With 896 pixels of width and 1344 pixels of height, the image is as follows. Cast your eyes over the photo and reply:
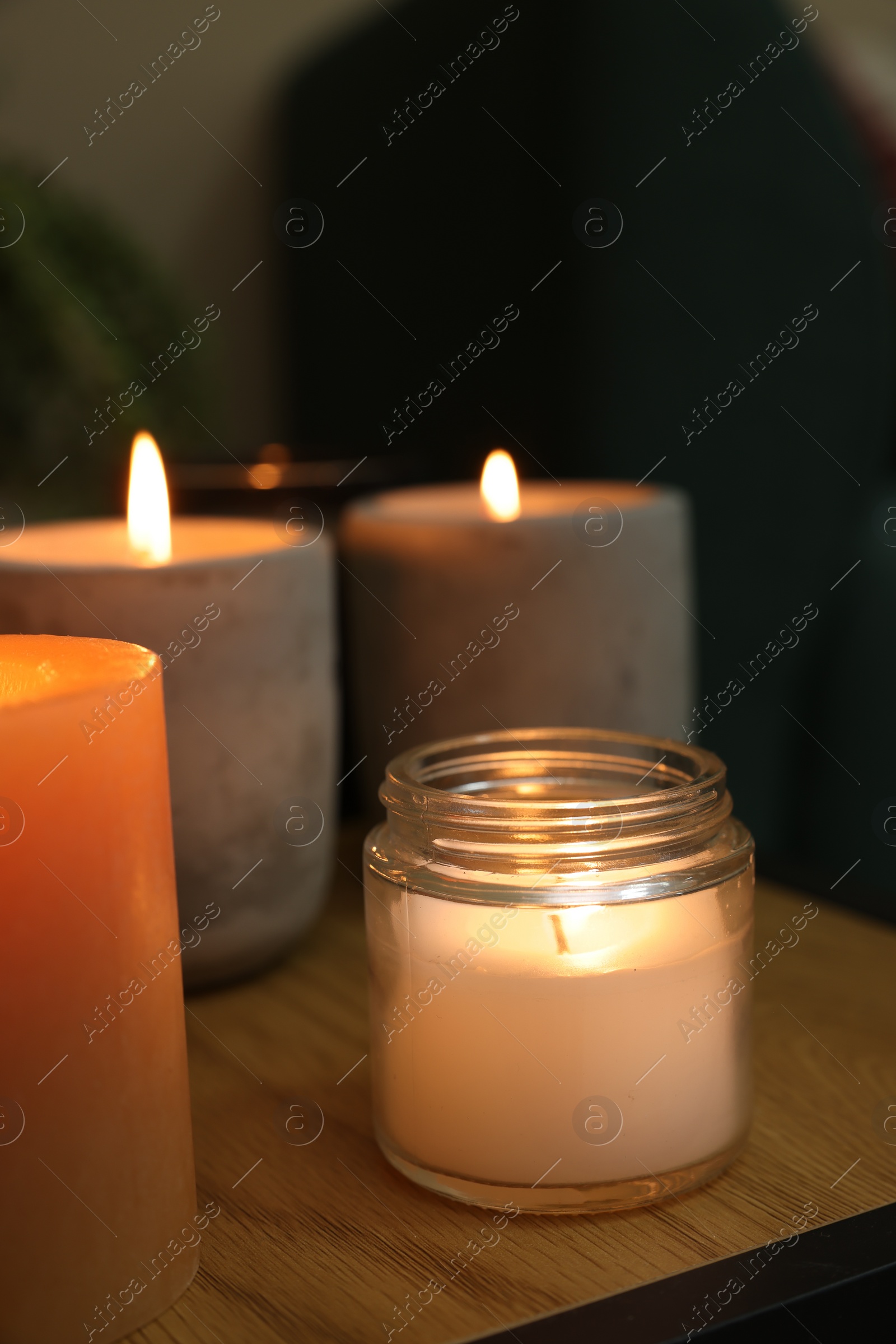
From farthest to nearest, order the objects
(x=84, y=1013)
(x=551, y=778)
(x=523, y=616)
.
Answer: (x=523, y=616), (x=551, y=778), (x=84, y=1013)

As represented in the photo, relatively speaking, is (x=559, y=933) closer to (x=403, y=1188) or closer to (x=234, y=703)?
(x=403, y=1188)

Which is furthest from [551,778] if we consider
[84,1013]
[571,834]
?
[84,1013]

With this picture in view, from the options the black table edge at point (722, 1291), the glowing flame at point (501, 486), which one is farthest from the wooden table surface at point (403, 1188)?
the glowing flame at point (501, 486)

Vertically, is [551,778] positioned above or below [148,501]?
below

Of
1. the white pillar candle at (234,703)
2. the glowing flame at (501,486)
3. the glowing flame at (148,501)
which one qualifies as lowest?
the glowing flame at (501,486)

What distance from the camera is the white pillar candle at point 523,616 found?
25.6 inches

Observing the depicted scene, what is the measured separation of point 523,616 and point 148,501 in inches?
7.5

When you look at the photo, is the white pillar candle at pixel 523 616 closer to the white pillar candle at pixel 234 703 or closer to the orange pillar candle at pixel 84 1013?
the white pillar candle at pixel 234 703

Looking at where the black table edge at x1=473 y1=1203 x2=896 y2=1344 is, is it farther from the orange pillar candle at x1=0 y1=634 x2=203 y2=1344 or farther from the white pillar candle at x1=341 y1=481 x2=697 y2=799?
the white pillar candle at x1=341 y1=481 x2=697 y2=799

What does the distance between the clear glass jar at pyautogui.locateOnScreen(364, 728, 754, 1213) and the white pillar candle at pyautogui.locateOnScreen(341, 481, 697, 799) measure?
0.22 meters

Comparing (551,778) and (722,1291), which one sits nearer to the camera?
(722,1291)

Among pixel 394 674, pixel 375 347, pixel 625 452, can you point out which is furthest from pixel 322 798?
pixel 375 347

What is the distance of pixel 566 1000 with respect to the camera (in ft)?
1.34

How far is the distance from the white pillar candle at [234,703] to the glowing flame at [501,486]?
14 cm
